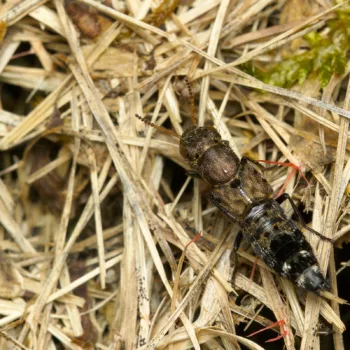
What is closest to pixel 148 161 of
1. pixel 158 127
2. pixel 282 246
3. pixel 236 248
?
pixel 158 127

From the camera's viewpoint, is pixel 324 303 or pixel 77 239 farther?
pixel 77 239

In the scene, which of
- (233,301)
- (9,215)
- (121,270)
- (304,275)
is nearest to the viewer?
(304,275)

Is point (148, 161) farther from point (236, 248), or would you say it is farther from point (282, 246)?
point (282, 246)

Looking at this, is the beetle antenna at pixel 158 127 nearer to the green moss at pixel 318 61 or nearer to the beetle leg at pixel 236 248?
the green moss at pixel 318 61

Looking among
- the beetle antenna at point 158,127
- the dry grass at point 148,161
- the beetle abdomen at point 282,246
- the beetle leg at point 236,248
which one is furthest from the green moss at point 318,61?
the beetle leg at point 236,248

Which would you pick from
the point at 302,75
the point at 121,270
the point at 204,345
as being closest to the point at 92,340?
the point at 121,270

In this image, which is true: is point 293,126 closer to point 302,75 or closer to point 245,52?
point 302,75
